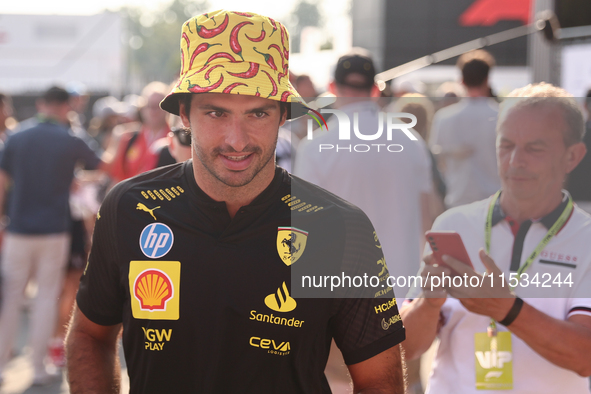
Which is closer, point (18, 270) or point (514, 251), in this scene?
point (514, 251)

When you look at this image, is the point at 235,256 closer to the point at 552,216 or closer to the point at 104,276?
the point at 104,276

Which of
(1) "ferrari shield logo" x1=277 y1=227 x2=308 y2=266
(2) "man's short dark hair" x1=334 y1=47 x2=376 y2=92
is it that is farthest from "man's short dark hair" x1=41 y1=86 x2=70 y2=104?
(1) "ferrari shield logo" x1=277 y1=227 x2=308 y2=266

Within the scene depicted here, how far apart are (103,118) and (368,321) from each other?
9.37 meters

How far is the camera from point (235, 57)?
1.91 meters

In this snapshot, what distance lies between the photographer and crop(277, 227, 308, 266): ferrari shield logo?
1896mm

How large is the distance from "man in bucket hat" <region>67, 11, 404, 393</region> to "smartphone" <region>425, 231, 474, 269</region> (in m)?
0.24

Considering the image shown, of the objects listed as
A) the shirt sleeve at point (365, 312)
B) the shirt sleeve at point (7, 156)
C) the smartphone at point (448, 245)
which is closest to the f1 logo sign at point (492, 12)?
the shirt sleeve at point (7, 156)

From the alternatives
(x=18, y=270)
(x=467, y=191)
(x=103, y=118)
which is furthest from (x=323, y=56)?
(x=467, y=191)

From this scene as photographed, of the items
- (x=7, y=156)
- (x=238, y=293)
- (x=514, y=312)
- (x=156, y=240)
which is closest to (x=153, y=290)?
(x=156, y=240)

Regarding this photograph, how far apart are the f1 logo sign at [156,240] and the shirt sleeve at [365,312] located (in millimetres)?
527

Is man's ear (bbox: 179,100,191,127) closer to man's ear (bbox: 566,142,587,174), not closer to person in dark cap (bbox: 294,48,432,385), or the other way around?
person in dark cap (bbox: 294,48,432,385)

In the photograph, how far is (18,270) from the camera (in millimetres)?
5645

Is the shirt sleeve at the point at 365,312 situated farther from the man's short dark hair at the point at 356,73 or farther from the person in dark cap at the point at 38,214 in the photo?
the person in dark cap at the point at 38,214

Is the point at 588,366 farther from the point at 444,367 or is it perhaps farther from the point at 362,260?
the point at 362,260
